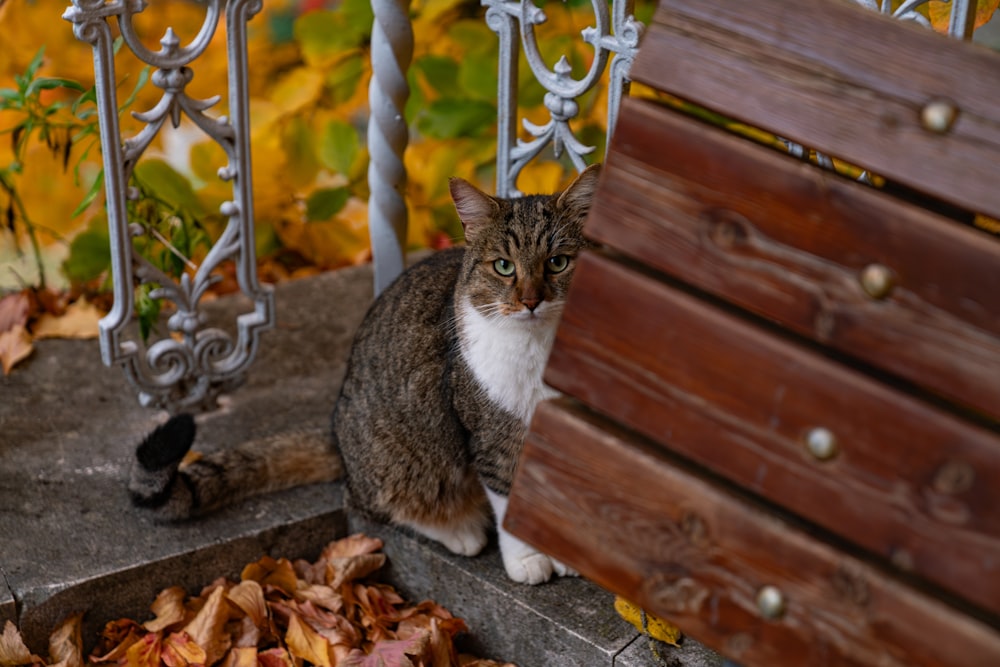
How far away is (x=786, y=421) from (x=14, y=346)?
2437 mm

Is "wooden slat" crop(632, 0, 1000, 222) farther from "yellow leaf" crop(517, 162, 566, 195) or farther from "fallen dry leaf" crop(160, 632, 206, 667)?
"yellow leaf" crop(517, 162, 566, 195)

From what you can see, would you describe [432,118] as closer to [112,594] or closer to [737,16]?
[112,594]

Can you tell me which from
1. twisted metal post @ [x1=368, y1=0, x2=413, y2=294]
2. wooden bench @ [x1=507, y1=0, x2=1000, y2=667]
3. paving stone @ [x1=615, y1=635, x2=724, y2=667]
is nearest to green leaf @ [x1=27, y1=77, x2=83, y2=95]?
twisted metal post @ [x1=368, y1=0, x2=413, y2=294]

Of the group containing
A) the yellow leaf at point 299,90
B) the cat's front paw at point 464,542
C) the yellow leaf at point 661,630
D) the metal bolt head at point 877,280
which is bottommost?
the cat's front paw at point 464,542

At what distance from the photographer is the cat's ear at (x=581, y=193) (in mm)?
2256

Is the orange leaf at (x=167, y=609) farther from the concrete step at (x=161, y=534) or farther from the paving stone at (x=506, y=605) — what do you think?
the paving stone at (x=506, y=605)

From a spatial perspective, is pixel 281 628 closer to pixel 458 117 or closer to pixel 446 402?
pixel 446 402

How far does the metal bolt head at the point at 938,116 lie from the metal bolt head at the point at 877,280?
0.17 m

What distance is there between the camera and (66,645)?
235 centimetres

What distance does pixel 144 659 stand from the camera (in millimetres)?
2365

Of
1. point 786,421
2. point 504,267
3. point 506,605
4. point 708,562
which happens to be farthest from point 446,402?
point 786,421

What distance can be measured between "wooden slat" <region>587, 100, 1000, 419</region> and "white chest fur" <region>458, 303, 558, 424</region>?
84 centimetres

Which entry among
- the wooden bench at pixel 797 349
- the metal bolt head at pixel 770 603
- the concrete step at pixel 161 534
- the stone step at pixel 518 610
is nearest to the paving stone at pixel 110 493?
the concrete step at pixel 161 534

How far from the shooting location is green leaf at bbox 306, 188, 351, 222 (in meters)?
3.38
